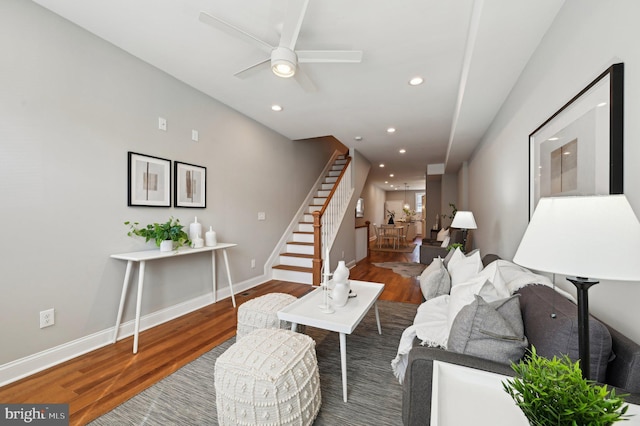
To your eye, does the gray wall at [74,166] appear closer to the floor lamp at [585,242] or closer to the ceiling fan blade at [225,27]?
the ceiling fan blade at [225,27]

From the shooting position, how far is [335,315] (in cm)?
184

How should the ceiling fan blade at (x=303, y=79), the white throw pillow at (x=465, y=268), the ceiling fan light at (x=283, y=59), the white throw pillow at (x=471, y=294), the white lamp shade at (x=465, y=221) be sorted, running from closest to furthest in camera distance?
the white throw pillow at (x=471, y=294) → the ceiling fan light at (x=283, y=59) → the white throw pillow at (x=465, y=268) → the ceiling fan blade at (x=303, y=79) → the white lamp shade at (x=465, y=221)

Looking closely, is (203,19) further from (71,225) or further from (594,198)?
(594,198)

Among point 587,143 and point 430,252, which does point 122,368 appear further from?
point 430,252

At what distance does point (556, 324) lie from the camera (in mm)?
997

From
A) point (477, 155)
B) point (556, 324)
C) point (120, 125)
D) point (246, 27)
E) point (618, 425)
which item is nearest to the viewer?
point (618, 425)

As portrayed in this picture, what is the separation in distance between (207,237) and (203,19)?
6.99 feet

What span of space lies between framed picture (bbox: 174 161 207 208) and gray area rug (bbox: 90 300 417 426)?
1.63 meters

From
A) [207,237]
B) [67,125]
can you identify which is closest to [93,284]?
[207,237]

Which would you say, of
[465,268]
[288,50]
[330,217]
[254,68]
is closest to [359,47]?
[288,50]

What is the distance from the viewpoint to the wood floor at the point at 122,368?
1633 millimetres

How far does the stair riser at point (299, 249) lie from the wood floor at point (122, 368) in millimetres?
1863

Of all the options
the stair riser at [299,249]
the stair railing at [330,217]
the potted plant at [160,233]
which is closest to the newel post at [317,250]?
the stair railing at [330,217]

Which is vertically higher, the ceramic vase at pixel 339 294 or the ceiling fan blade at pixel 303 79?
the ceiling fan blade at pixel 303 79
